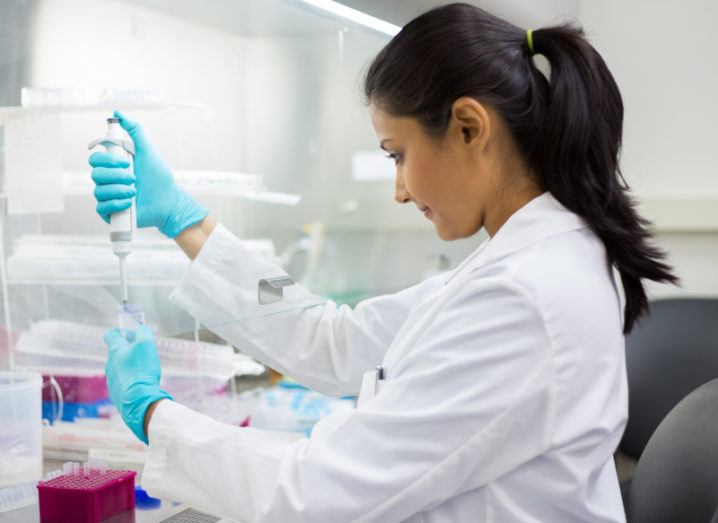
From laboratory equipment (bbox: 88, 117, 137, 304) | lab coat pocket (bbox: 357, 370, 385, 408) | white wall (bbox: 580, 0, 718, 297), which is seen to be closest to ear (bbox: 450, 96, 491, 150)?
lab coat pocket (bbox: 357, 370, 385, 408)

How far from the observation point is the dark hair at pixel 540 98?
0.97m

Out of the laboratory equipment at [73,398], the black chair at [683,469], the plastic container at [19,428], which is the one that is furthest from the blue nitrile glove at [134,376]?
the black chair at [683,469]

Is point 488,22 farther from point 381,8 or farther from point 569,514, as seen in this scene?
point 569,514

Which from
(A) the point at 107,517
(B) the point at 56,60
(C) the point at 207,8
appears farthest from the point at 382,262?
(A) the point at 107,517

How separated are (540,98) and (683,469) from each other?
26.0 inches

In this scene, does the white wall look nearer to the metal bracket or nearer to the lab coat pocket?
the metal bracket

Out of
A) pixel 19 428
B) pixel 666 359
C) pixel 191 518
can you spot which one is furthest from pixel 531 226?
pixel 666 359

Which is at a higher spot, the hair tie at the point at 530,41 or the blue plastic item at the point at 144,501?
the hair tie at the point at 530,41

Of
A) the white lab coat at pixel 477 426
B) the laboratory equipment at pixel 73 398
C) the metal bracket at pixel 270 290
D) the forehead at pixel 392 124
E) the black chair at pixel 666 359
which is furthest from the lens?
the black chair at pixel 666 359

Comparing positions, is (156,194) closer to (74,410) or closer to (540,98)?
(74,410)

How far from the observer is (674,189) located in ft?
8.17

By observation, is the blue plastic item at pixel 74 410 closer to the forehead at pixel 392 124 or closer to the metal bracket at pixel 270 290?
the metal bracket at pixel 270 290

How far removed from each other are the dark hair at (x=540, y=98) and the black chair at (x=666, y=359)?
124 centimetres

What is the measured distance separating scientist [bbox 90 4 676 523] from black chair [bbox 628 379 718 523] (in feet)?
0.61
